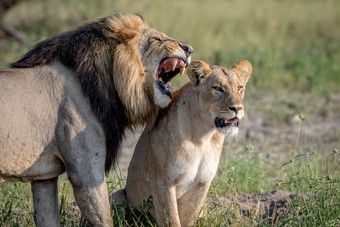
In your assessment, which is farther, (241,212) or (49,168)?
(241,212)

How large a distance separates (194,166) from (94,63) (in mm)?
880

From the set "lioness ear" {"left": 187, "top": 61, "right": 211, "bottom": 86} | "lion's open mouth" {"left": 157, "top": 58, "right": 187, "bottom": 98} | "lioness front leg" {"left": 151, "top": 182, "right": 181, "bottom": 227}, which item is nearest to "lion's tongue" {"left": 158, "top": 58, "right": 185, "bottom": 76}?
"lion's open mouth" {"left": 157, "top": 58, "right": 187, "bottom": 98}

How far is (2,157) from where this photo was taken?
345 centimetres

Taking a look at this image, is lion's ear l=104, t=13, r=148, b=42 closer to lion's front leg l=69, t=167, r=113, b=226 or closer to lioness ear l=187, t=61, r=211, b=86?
lioness ear l=187, t=61, r=211, b=86

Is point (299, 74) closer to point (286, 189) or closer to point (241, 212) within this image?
point (286, 189)

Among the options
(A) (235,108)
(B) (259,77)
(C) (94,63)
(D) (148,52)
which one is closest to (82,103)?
(C) (94,63)

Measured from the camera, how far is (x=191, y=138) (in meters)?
3.79

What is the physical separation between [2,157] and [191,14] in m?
9.39

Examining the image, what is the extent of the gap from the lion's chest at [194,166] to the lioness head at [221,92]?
0.21 metres

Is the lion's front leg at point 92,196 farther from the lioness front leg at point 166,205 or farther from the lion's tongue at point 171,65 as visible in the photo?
the lion's tongue at point 171,65

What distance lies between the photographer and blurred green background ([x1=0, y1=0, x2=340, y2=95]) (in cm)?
929

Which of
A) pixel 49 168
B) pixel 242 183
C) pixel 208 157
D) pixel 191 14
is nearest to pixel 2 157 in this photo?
pixel 49 168

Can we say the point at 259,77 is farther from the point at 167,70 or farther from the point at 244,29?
the point at 167,70

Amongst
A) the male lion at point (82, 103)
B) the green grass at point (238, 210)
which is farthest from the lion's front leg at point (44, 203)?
the green grass at point (238, 210)
